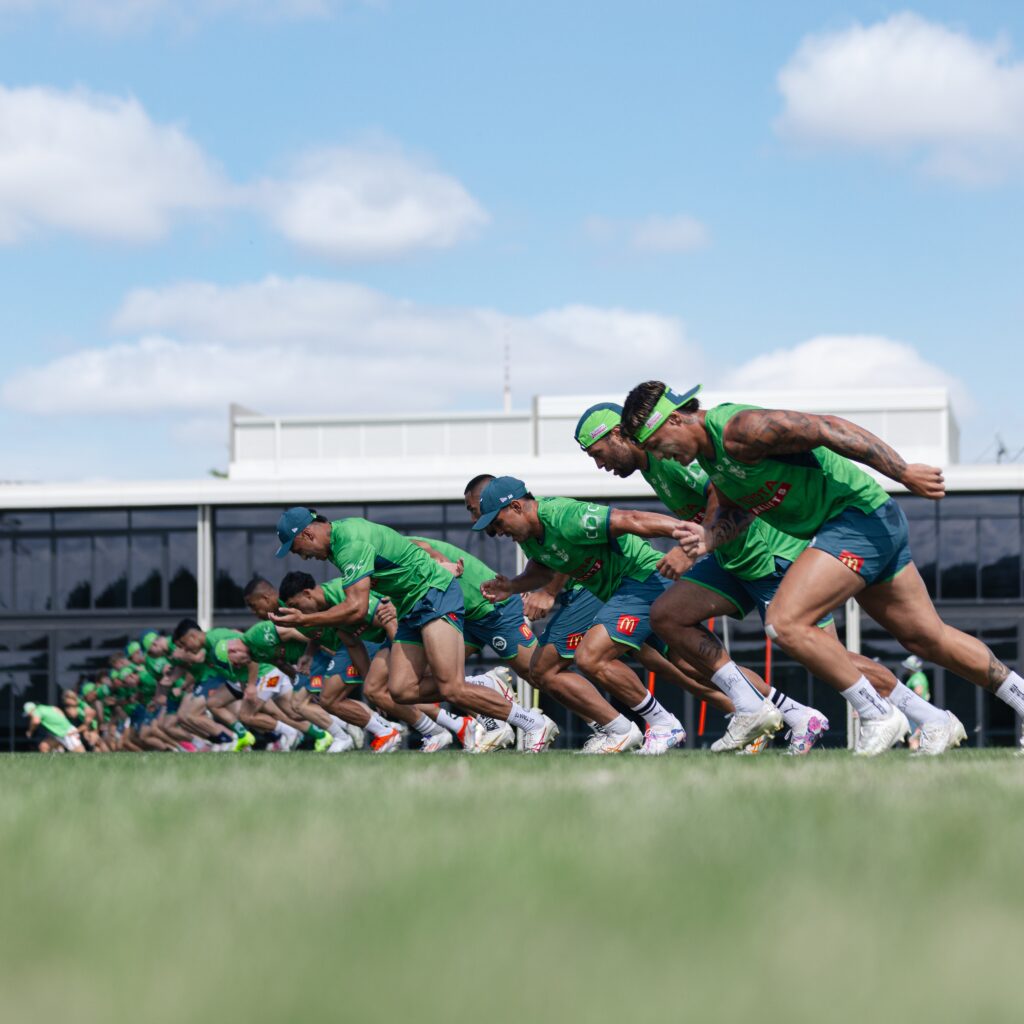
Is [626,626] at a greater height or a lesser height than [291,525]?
lesser

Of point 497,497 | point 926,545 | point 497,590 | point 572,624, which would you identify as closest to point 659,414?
point 497,497

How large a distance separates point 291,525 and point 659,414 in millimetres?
5053

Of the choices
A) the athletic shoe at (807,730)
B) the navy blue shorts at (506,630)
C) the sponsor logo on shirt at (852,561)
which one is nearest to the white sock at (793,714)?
the athletic shoe at (807,730)

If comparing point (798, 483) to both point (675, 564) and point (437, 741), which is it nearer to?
point (675, 564)

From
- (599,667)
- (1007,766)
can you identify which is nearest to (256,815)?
(1007,766)

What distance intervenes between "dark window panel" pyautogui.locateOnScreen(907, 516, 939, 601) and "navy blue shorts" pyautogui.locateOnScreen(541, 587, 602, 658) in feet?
64.0

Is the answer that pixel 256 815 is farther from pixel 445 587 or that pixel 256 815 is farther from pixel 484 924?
pixel 445 587

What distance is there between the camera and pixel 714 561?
10477 millimetres

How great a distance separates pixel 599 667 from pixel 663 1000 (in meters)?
9.35

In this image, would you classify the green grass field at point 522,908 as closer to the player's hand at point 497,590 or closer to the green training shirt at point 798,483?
the green training shirt at point 798,483

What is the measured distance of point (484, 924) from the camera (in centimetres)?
235

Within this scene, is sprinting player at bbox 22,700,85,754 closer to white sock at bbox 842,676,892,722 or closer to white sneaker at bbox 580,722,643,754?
white sneaker at bbox 580,722,643,754

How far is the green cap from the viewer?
10062 mm

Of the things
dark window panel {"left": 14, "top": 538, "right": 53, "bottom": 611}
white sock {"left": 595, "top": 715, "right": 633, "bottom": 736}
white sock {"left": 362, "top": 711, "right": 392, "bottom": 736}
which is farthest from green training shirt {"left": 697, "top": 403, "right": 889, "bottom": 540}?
dark window panel {"left": 14, "top": 538, "right": 53, "bottom": 611}
